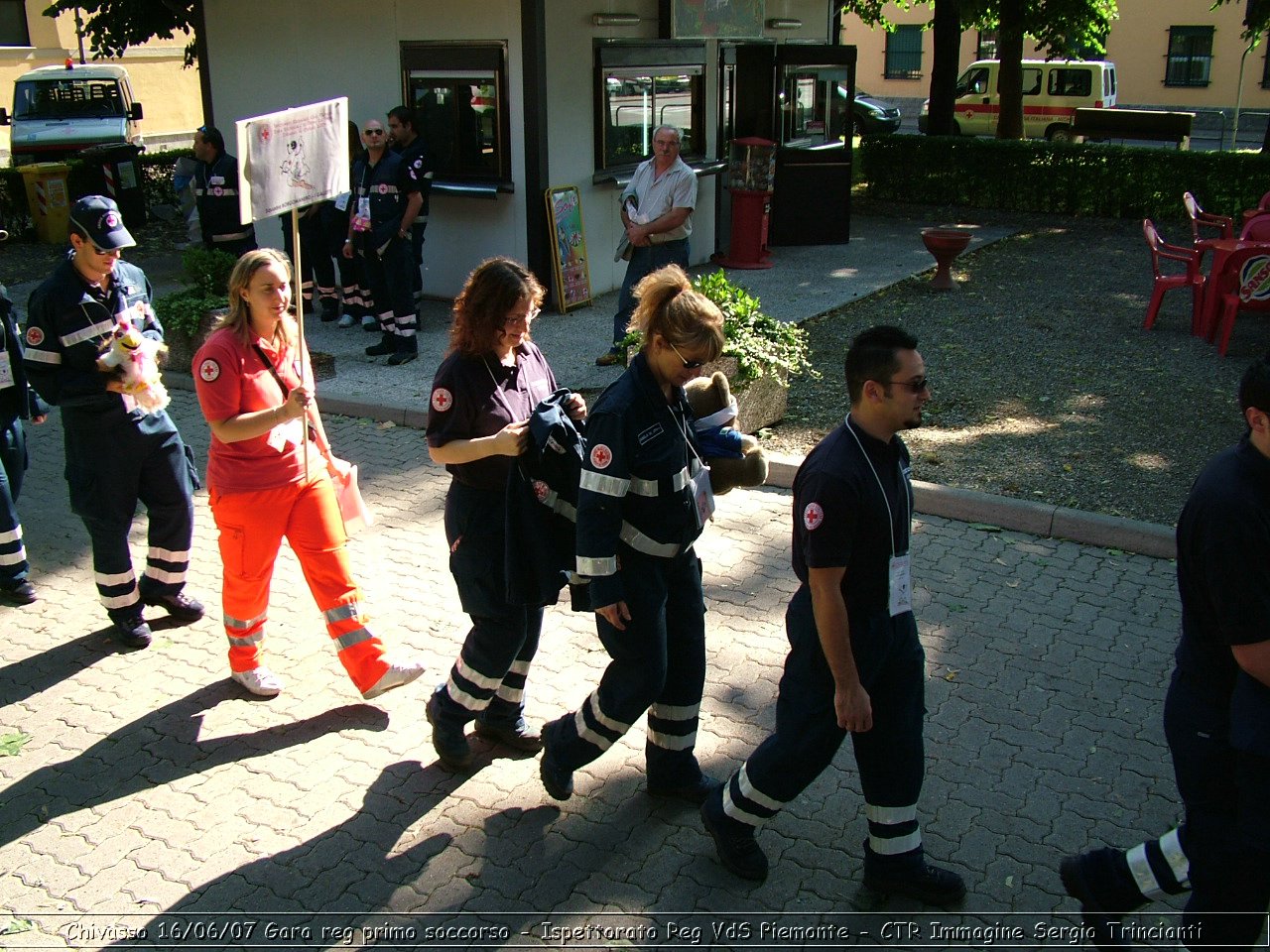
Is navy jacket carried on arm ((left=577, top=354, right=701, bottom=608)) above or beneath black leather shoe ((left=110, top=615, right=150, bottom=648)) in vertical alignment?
above

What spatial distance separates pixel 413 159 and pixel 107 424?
5.27 meters

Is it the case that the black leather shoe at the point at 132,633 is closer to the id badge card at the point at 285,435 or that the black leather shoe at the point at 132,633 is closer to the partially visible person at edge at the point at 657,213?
the id badge card at the point at 285,435

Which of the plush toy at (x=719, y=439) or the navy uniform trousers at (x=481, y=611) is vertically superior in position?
the plush toy at (x=719, y=439)

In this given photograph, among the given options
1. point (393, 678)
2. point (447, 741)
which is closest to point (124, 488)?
point (393, 678)

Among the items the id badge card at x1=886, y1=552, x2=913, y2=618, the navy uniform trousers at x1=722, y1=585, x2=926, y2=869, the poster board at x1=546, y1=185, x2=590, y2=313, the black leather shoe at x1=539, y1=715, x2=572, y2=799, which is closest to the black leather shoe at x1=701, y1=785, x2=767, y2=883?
the navy uniform trousers at x1=722, y1=585, x2=926, y2=869

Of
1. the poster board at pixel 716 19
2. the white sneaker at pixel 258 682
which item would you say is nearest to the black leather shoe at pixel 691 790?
the white sneaker at pixel 258 682

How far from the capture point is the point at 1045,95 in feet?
98.3

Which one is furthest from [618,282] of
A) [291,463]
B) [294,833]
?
[294,833]

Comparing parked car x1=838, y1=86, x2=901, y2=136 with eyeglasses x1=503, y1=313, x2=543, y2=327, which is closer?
eyeglasses x1=503, y1=313, x2=543, y2=327

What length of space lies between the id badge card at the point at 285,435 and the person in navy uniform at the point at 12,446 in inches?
69.0

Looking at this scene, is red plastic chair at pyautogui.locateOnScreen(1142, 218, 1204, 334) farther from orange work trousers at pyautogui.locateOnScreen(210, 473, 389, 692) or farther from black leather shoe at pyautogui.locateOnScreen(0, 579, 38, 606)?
black leather shoe at pyautogui.locateOnScreen(0, 579, 38, 606)

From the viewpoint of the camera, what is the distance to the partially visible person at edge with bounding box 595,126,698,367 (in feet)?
30.4

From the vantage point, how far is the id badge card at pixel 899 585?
11.1 feet

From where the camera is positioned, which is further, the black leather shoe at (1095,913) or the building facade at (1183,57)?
the building facade at (1183,57)
